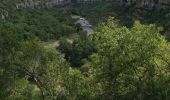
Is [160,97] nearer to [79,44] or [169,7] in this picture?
[79,44]

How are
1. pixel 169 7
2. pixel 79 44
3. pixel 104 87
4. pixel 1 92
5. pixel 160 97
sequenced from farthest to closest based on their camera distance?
1. pixel 169 7
2. pixel 79 44
3. pixel 1 92
4. pixel 104 87
5. pixel 160 97

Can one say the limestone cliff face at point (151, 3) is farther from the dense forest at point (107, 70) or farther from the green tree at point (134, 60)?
the green tree at point (134, 60)

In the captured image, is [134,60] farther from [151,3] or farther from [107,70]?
[151,3]

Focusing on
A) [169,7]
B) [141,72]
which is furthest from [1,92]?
[169,7]

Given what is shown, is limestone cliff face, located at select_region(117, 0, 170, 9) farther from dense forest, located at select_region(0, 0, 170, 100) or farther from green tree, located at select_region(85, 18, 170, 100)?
green tree, located at select_region(85, 18, 170, 100)

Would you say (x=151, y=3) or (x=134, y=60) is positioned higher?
(x=134, y=60)

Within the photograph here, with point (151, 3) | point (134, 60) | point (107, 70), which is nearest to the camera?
point (134, 60)

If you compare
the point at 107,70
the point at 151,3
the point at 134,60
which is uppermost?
the point at 134,60

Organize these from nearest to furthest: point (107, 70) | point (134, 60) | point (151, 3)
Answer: point (134, 60)
point (107, 70)
point (151, 3)

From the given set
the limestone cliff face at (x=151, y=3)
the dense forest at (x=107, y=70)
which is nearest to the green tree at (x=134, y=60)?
the dense forest at (x=107, y=70)

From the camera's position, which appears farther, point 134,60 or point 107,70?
point 107,70

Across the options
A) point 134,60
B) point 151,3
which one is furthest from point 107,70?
point 151,3
